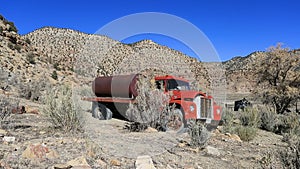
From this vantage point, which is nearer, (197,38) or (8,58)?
(197,38)

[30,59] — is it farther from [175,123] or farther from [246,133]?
[246,133]

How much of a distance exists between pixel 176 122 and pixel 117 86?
164 inches

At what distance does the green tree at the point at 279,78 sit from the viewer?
815 inches

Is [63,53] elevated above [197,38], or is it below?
above

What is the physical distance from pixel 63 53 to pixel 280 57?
39.0 metres

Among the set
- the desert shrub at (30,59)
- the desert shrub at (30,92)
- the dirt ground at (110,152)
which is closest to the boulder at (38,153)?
the dirt ground at (110,152)

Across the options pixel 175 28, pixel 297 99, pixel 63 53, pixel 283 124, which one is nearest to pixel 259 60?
pixel 297 99

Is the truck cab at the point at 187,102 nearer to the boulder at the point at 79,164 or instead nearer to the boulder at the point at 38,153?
the boulder at the point at 38,153

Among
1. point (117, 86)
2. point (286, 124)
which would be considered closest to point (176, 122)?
point (117, 86)

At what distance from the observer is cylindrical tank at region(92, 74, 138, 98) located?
1246 centimetres

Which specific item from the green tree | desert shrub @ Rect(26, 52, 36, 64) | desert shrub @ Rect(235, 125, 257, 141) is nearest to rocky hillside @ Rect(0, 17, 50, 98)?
desert shrub @ Rect(26, 52, 36, 64)

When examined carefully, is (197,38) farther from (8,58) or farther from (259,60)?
(8,58)

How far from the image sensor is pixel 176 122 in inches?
405

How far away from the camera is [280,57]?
21734 millimetres
